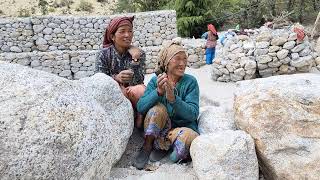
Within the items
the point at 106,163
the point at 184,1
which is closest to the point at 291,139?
the point at 106,163

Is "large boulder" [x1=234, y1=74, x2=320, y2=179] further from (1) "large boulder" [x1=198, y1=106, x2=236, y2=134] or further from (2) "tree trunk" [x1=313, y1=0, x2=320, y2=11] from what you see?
(2) "tree trunk" [x1=313, y1=0, x2=320, y2=11]

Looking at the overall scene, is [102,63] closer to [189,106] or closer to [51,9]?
[189,106]

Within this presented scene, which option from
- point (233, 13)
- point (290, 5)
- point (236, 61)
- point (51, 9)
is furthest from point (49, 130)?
point (51, 9)

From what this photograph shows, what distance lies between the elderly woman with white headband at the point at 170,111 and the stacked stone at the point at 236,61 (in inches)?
239

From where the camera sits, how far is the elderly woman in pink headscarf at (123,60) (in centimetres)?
387

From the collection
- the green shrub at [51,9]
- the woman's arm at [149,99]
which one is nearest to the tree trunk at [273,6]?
the green shrub at [51,9]

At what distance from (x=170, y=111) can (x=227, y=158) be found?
0.80m

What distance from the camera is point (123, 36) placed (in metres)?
3.92

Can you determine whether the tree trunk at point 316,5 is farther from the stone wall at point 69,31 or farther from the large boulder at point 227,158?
the large boulder at point 227,158

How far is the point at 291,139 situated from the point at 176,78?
1.15m

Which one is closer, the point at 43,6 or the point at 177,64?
the point at 177,64

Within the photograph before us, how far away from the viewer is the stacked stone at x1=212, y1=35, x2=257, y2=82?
31.4 feet

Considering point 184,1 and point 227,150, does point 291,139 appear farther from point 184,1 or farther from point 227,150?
point 184,1

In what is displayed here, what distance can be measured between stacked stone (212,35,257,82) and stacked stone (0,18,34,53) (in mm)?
7335
